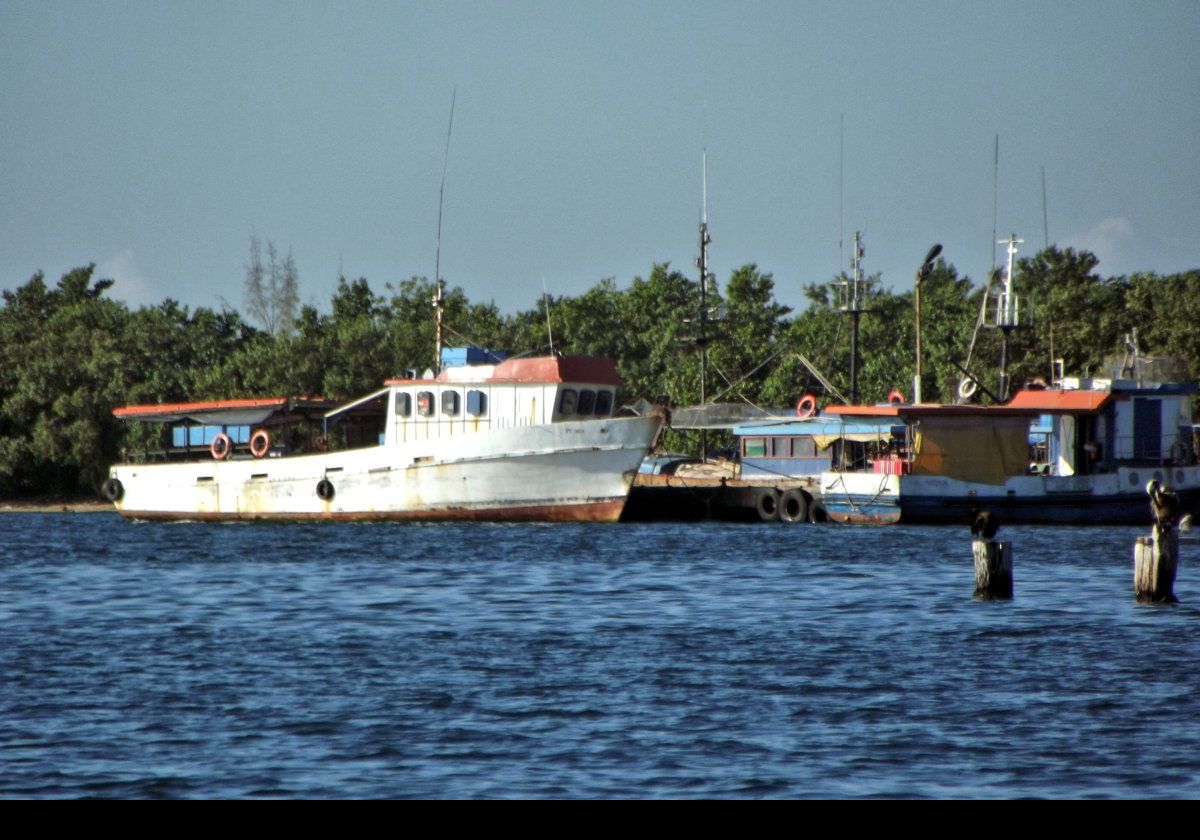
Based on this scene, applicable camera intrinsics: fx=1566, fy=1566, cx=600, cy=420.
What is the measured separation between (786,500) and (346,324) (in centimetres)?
5497

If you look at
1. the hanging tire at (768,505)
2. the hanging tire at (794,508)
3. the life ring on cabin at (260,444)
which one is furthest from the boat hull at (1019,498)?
the life ring on cabin at (260,444)

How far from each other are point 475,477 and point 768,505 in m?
11.0

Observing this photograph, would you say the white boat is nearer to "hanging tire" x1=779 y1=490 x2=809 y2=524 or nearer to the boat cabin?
the boat cabin

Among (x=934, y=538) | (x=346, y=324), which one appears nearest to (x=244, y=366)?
(x=346, y=324)

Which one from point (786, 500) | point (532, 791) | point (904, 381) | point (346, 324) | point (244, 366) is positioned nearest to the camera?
point (532, 791)

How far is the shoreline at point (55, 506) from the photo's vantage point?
7762cm

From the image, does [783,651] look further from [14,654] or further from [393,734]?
[14,654]

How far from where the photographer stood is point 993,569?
83.8ft

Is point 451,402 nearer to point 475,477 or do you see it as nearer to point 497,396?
point 497,396

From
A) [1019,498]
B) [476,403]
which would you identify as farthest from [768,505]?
[476,403]

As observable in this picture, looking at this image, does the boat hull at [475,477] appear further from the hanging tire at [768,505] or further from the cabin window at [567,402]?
the hanging tire at [768,505]

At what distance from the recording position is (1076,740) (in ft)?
46.2

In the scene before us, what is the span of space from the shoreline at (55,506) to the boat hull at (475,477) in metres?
25.7

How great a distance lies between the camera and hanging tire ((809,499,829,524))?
177 ft
